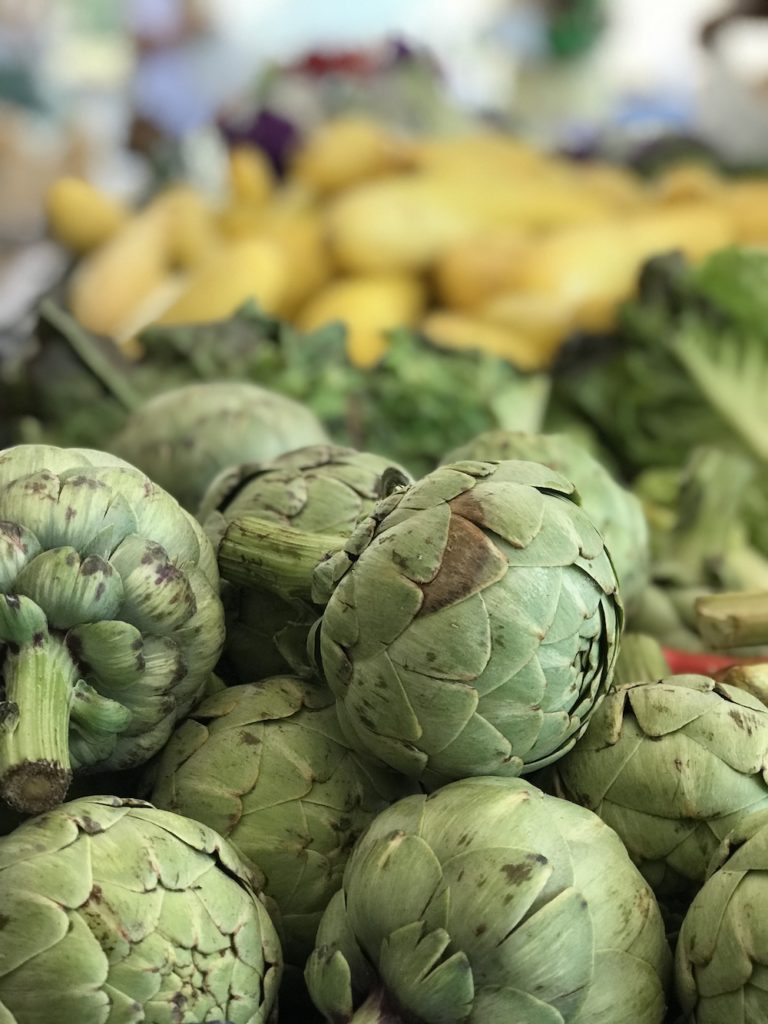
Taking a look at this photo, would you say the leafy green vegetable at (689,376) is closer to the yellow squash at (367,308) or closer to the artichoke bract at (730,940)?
the yellow squash at (367,308)

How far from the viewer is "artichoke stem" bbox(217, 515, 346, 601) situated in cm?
91

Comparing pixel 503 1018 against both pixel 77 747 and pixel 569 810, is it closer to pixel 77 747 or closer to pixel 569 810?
pixel 569 810

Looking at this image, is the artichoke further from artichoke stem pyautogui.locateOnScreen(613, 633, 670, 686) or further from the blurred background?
the blurred background

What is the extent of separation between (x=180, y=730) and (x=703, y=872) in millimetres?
431

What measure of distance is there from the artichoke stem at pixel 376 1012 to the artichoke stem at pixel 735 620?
567mm

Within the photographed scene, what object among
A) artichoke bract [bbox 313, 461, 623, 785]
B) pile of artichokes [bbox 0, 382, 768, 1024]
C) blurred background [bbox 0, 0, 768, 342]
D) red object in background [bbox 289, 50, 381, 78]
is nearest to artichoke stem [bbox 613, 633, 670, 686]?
pile of artichokes [bbox 0, 382, 768, 1024]

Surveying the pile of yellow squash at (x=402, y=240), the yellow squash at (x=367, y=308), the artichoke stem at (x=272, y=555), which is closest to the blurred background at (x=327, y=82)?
the pile of yellow squash at (x=402, y=240)

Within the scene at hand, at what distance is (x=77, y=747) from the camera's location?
32.2 inches

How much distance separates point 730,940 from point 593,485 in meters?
0.60

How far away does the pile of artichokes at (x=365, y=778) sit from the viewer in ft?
2.22

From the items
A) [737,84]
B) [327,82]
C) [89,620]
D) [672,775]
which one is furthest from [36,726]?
[327,82]

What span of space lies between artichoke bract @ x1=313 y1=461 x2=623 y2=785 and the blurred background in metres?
2.79

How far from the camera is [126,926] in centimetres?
67

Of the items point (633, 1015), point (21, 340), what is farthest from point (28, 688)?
point (21, 340)
